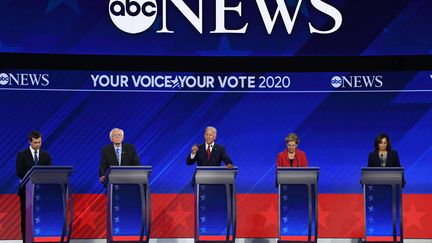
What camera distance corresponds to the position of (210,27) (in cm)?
1562

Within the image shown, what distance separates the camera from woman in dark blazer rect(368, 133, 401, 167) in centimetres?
1396

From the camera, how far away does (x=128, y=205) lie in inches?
519

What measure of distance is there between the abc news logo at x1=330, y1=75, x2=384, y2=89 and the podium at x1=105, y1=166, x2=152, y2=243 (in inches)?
139

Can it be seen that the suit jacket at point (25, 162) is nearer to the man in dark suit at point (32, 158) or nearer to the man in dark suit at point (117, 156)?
the man in dark suit at point (32, 158)

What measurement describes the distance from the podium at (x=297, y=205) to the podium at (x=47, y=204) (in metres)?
2.35

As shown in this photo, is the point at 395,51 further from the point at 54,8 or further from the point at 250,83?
the point at 54,8

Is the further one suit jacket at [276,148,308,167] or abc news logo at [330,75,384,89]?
abc news logo at [330,75,384,89]

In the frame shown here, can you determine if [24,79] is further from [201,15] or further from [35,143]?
[201,15]

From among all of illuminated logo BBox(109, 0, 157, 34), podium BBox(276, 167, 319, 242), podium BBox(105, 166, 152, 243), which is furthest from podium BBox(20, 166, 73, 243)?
illuminated logo BBox(109, 0, 157, 34)

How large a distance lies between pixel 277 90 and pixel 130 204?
3289 mm

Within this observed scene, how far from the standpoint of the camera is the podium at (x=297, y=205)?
13289mm

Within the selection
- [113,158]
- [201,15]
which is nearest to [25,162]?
[113,158]

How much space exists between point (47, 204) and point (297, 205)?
2754 millimetres

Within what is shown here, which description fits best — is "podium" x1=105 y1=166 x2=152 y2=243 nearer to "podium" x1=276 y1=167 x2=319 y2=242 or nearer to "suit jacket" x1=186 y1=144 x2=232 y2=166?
"suit jacket" x1=186 y1=144 x2=232 y2=166
